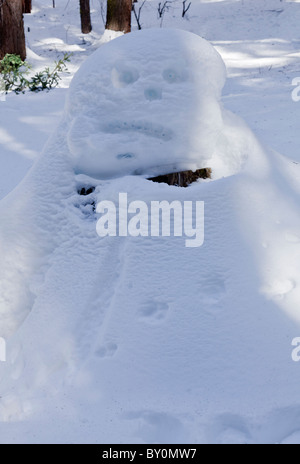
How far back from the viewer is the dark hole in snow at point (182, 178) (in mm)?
2535

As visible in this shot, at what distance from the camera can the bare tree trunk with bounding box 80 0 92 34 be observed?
13547mm

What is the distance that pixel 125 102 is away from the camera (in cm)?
242

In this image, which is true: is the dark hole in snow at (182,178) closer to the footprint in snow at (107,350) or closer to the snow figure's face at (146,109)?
the snow figure's face at (146,109)

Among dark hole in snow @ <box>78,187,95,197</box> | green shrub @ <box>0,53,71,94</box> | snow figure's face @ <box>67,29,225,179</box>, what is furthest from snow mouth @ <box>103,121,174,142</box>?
green shrub @ <box>0,53,71,94</box>

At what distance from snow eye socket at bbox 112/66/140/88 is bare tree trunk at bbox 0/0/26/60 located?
22.1 ft

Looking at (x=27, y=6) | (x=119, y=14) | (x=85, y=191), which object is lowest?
(x=85, y=191)

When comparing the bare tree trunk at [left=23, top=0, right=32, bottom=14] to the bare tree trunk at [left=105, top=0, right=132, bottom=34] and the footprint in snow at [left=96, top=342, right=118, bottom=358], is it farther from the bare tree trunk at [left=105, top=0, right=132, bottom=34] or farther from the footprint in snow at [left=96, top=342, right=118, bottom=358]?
the footprint in snow at [left=96, top=342, right=118, bottom=358]

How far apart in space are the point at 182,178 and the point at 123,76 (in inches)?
24.9

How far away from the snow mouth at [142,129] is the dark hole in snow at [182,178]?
0.67ft

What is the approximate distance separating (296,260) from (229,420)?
2.70ft

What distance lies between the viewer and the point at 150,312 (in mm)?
2037

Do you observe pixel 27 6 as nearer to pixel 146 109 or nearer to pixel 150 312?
pixel 146 109

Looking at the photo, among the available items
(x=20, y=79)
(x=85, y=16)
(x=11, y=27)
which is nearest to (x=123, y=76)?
(x=20, y=79)

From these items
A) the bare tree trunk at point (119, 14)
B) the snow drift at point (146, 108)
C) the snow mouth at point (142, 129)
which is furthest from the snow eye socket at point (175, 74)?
the bare tree trunk at point (119, 14)
